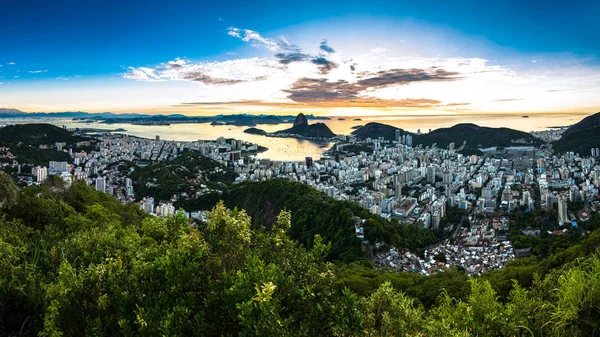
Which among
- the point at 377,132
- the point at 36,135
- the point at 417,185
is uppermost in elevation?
the point at 377,132

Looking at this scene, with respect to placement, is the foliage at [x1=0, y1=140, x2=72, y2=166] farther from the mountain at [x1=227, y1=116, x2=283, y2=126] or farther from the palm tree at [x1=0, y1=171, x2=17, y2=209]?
the mountain at [x1=227, y1=116, x2=283, y2=126]

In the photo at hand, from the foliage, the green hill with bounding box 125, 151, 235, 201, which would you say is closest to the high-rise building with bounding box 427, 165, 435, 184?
the green hill with bounding box 125, 151, 235, 201

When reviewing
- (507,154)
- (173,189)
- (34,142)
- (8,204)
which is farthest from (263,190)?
(507,154)

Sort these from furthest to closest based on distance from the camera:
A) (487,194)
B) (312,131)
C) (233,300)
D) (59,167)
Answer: (312,131) < (59,167) < (487,194) < (233,300)

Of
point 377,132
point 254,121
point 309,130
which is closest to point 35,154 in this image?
point 309,130

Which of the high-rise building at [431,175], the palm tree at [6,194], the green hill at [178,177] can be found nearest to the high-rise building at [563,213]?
the high-rise building at [431,175]

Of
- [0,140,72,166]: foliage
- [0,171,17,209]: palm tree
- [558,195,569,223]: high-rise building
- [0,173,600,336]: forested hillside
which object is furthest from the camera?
[0,140,72,166]: foliage

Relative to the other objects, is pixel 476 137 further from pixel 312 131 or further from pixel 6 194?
pixel 6 194
